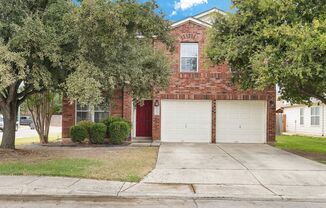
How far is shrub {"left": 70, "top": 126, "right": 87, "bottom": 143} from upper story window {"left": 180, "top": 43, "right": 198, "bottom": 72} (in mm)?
6169

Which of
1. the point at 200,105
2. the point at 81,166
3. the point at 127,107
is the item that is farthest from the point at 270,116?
the point at 81,166

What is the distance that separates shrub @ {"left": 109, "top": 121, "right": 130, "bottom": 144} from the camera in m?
19.9

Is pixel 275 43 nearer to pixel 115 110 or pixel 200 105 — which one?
pixel 200 105

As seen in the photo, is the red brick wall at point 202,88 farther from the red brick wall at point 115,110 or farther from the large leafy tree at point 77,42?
the large leafy tree at point 77,42

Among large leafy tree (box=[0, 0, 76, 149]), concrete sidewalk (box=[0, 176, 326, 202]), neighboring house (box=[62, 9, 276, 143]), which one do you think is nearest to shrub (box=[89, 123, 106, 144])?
neighboring house (box=[62, 9, 276, 143])

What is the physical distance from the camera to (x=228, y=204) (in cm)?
783

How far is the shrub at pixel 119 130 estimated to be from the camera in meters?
19.9

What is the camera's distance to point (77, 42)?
1177 centimetres

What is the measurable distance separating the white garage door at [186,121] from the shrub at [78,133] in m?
4.23

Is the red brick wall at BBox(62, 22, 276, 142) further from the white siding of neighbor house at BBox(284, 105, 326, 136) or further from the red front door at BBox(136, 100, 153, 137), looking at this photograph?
the white siding of neighbor house at BBox(284, 105, 326, 136)

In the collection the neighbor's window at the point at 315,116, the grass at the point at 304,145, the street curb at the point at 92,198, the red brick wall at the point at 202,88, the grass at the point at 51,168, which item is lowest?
the street curb at the point at 92,198

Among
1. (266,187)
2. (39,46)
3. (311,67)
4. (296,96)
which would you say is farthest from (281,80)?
(39,46)

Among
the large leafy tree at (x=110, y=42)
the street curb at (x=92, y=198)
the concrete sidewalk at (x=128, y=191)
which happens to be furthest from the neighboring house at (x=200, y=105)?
the street curb at (x=92, y=198)

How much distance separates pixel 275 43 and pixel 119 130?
31.1ft
